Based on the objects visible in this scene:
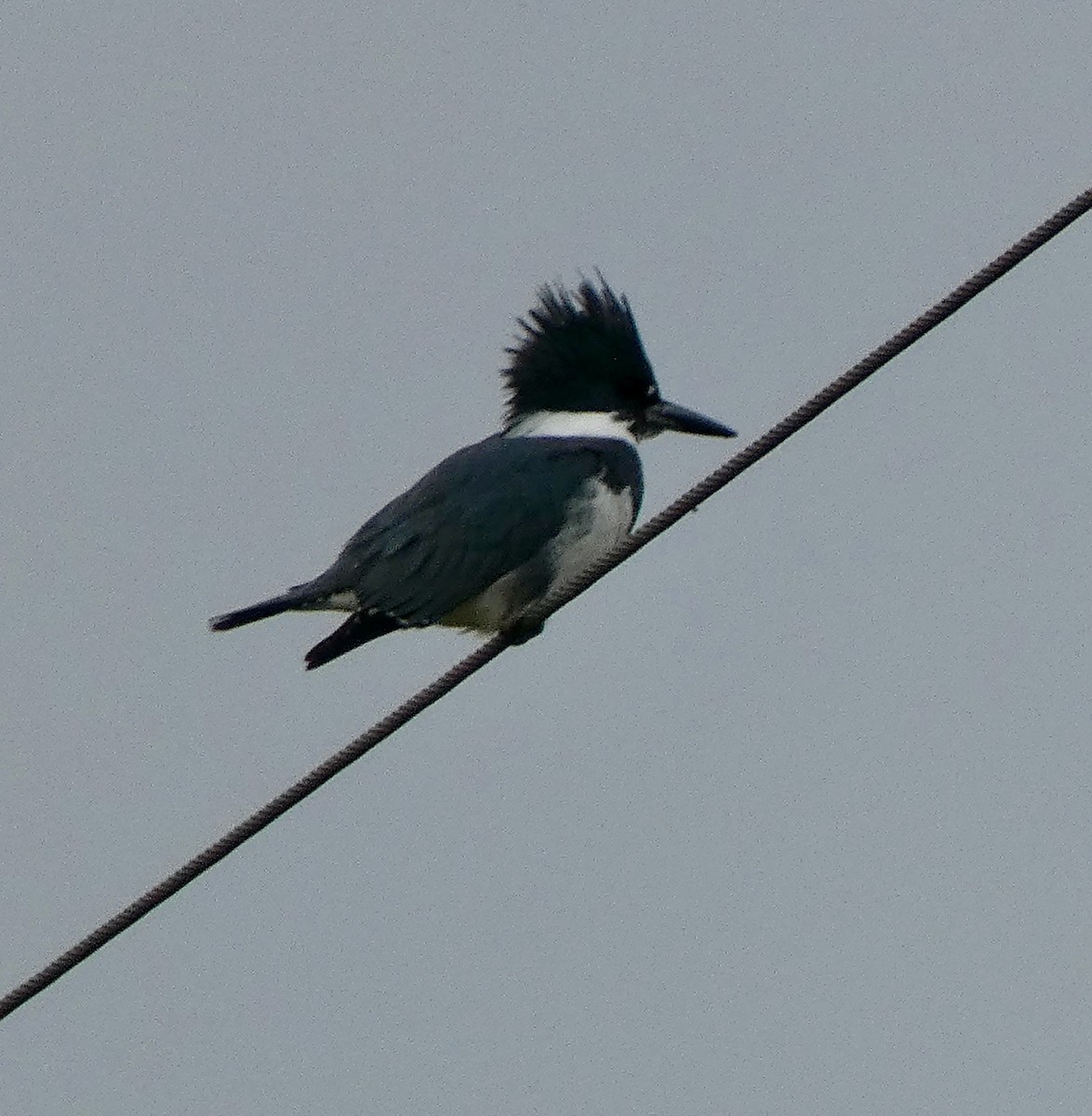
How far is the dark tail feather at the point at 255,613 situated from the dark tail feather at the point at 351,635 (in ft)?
0.52

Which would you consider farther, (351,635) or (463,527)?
(463,527)

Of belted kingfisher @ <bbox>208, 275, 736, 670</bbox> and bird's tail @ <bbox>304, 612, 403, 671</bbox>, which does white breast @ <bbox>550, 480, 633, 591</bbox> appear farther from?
bird's tail @ <bbox>304, 612, 403, 671</bbox>

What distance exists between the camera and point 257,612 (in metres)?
6.54

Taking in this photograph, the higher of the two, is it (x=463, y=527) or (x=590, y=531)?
(x=463, y=527)

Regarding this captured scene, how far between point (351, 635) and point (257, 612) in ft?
0.88

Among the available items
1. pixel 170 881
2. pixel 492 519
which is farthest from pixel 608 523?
pixel 170 881

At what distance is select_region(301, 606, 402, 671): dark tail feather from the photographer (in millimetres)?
6277

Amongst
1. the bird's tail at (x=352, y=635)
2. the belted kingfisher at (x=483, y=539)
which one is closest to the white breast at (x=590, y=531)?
the belted kingfisher at (x=483, y=539)

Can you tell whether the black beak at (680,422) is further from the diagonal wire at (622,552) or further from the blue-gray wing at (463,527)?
the diagonal wire at (622,552)

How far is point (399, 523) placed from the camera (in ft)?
21.9

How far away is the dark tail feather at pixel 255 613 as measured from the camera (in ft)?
21.4

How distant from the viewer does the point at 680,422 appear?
24.1 ft

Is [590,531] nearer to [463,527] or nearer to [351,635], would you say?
[463,527]

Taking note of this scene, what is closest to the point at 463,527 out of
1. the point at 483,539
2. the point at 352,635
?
the point at 483,539
